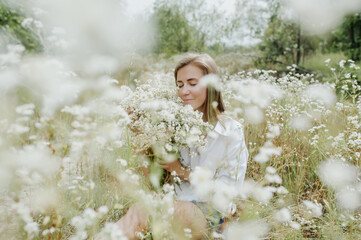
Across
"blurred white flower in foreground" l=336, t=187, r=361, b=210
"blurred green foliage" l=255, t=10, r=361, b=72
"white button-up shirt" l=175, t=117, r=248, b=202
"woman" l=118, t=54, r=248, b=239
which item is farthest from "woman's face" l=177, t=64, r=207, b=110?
"blurred green foliage" l=255, t=10, r=361, b=72

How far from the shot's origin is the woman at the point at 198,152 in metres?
1.79

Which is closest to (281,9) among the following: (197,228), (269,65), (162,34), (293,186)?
(269,65)

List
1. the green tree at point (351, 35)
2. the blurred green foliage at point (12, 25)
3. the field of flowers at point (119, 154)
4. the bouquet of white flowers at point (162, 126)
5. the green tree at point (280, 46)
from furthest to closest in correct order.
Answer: the green tree at point (280, 46) → the green tree at point (351, 35) → the blurred green foliage at point (12, 25) → the bouquet of white flowers at point (162, 126) → the field of flowers at point (119, 154)

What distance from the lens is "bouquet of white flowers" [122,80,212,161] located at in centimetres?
154

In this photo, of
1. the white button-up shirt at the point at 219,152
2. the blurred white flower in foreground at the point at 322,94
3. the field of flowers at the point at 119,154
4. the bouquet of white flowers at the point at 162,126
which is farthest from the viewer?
the blurred white flower in foreground at the point at 322,94

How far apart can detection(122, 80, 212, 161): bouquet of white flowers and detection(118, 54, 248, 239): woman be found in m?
0.26

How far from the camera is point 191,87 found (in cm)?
210

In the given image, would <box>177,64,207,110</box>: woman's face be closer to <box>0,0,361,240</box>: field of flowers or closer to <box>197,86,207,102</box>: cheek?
Answer: <box>197,86,207,102</box>: cheek

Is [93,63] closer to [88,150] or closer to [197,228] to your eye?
[88,150]

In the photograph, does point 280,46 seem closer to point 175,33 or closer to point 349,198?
point 175,33

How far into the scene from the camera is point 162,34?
32.1 feet

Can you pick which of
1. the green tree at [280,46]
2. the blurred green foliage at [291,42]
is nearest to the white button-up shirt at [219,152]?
the blurred green foliage at [291,42]

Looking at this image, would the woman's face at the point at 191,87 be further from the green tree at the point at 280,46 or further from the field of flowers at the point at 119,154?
the green tree at the point at 280,46

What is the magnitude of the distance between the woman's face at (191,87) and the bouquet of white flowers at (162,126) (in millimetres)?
366
